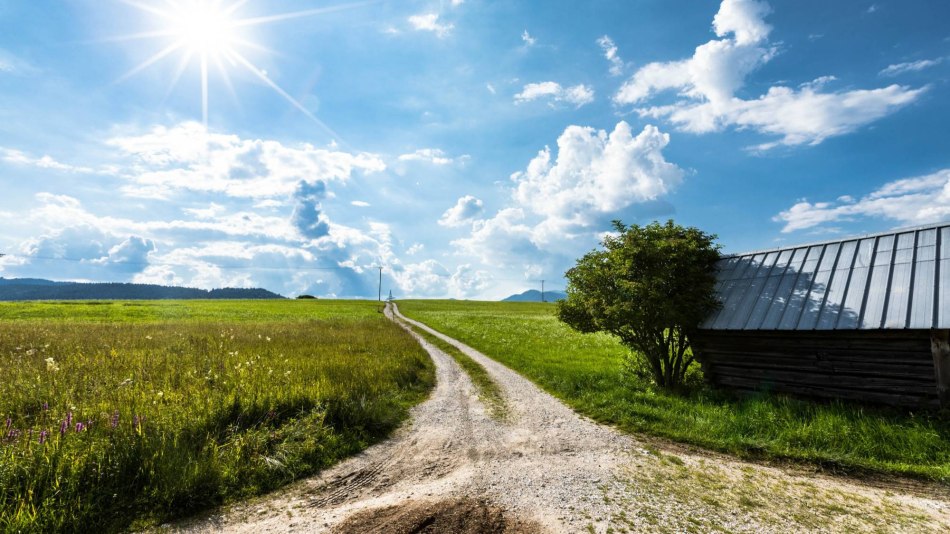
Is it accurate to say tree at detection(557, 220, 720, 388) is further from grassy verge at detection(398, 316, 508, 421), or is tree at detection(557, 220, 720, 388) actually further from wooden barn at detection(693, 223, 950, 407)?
grassy verge at detection(398, 316, 508, 421)

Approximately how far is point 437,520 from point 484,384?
10.0 meters

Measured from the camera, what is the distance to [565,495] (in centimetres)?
665

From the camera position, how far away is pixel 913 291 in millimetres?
9875

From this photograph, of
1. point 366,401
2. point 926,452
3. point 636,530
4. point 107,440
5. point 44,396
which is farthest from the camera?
point 366,401

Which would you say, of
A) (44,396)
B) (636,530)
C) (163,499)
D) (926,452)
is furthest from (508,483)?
(44,396)

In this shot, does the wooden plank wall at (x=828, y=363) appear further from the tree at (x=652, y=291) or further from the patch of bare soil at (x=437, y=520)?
the patch of bare soil at (x=437, y=520)

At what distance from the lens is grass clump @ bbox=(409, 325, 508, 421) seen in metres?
12.1

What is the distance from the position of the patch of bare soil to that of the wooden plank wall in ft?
33.6

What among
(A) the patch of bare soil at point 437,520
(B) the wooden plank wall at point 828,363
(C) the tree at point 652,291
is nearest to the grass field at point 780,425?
(B) the wooden plank wall at point 828,363

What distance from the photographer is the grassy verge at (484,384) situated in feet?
39.8

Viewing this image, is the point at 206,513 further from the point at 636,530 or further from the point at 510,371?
the point at 510,371

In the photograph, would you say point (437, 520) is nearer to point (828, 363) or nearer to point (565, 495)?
point (565, 495)

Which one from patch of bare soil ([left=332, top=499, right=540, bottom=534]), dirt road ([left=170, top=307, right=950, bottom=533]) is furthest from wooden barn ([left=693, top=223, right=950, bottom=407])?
patch of bare soil ([left=332, top=499, right=540, bottom=534])

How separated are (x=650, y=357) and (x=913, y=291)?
21.8 feet
